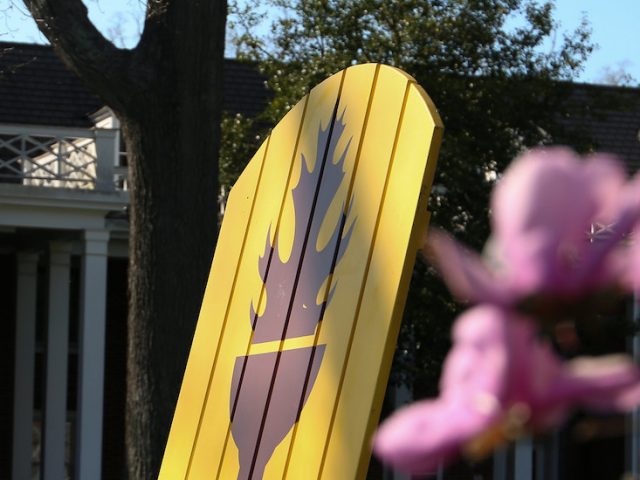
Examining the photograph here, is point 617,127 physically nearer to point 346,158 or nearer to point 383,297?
point 346,158

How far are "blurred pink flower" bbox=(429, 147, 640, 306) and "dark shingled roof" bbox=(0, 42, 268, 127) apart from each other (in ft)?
74.8

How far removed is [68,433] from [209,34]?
45.8ft

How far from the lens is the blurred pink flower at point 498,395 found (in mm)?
797

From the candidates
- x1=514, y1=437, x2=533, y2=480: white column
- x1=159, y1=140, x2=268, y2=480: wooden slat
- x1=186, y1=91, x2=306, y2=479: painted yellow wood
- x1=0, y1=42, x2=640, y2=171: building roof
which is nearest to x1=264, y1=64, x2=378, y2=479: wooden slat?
x1=186, y1=91, x2=306, y2=479: painted yellow wood

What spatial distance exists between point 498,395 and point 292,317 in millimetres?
4688

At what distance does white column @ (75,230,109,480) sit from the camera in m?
17.8

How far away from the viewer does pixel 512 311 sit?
0.81m

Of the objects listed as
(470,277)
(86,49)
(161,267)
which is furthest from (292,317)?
(86,49)

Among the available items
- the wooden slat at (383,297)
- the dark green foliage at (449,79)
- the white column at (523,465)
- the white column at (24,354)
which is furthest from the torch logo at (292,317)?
the white column at (24,354)

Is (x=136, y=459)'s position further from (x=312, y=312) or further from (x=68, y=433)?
(x=68, y=433)

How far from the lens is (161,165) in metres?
9.75

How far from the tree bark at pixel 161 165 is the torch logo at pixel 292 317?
3.66 metres

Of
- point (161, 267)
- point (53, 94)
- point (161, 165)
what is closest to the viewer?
point (161, 267)

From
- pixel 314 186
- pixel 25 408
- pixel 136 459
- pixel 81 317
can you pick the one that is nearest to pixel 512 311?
pixel 314 186
